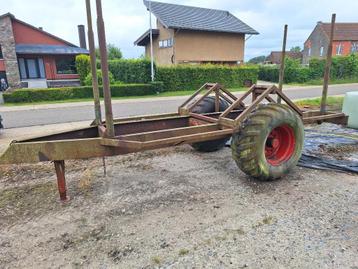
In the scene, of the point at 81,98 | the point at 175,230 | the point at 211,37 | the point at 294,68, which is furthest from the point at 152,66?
the point at 175,230

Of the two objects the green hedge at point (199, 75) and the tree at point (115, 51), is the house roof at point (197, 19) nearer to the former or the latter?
the green hedge at point (199, 75)

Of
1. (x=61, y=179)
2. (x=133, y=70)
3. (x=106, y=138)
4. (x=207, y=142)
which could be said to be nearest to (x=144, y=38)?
(x=133, y=70)

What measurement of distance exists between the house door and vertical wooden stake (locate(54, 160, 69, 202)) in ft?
82.1

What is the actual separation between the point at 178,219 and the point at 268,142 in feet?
6.25

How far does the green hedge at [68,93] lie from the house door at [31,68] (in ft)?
37.3

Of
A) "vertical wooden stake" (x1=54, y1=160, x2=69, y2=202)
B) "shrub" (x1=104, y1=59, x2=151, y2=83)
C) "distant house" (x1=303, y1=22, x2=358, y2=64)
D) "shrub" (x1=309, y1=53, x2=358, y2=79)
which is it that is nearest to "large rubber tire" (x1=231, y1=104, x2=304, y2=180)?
"vertical wooden stake" (x1=54, y1=160, x2=69, y2=202)

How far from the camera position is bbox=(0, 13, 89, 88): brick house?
72.2ft

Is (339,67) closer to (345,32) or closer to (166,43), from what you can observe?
(166,43)

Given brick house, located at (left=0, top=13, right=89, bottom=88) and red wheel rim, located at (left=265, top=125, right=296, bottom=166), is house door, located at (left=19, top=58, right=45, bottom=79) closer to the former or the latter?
brick house, located at (left=0, top=13, right=89, bottom=88)

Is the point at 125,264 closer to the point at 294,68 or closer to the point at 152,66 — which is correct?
the point at 152,66

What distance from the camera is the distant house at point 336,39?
145 feet

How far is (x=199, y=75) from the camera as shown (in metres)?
20.0

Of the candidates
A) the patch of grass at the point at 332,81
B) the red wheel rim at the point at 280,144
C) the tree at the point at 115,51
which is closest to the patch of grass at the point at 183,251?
the red wheel rim at the point at 280,144

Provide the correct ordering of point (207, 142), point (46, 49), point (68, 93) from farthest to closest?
1. point (46, 49)
2. point (68, 93)
3. point (207, 142)
